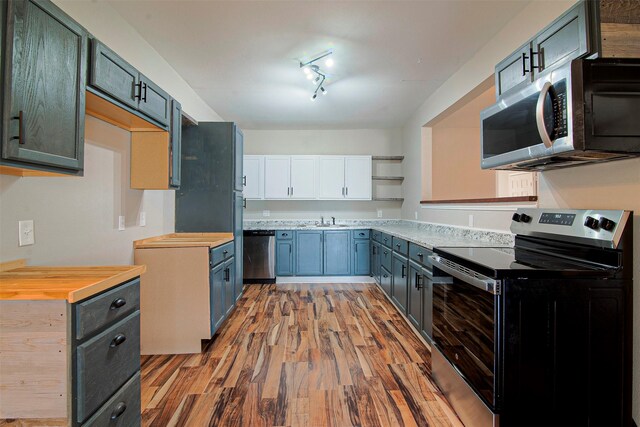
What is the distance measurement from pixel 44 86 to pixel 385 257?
3536 millimetres

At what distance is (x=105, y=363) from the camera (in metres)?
1.25

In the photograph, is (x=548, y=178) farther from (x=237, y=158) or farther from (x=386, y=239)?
(x=237, y=158)

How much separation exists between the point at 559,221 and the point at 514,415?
3.22 feet

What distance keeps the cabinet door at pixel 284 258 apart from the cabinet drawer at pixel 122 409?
343cm

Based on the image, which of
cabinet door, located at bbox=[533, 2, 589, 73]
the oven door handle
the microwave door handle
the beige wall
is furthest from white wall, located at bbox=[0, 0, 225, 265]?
cabinet door, located at bbox=[533, 2, 589, 73]

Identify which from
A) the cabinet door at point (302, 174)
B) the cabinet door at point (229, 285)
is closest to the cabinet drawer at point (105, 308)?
the cabinet door at point (229, 285)

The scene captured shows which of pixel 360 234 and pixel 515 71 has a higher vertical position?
pixel 515 71

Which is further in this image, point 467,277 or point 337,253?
point 337,253

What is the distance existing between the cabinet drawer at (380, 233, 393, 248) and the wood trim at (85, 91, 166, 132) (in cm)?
264

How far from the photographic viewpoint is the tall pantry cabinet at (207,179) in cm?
330

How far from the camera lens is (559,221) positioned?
165cm

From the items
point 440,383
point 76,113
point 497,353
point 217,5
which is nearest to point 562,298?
point 497,353

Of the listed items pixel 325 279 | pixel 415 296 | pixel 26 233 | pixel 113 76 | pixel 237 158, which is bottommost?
pixel 325 279

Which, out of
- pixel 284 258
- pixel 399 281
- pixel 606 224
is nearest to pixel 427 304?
pixel 399 281
